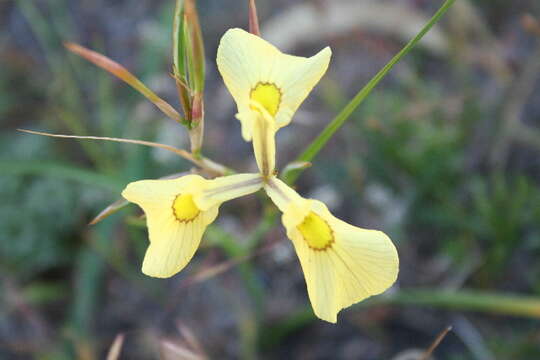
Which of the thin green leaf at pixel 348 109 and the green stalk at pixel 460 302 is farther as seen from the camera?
the green stalk at pixel 460 302

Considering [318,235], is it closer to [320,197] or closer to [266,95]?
[266,95]

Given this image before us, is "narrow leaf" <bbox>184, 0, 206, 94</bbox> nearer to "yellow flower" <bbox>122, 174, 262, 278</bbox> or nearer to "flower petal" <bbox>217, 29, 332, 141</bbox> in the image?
"flower petal" <bbox>217, 29, 332, 141</bbox>

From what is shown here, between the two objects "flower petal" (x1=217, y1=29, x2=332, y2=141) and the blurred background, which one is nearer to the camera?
"flower petal" (x1=217, y1=29, x2=332, y2=141)

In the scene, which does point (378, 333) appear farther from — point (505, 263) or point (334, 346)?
point (505, 263)

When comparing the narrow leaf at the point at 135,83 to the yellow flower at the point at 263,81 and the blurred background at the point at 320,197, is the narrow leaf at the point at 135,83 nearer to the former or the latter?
the yellow flower at the point at 263,81

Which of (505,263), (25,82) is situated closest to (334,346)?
(505,263)

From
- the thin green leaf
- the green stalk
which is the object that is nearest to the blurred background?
the green stalk

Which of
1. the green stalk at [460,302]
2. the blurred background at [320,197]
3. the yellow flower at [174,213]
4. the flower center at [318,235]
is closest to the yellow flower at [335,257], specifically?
the flower center at [318,235]

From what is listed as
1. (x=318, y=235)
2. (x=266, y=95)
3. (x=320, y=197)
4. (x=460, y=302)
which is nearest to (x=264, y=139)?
(x=266, y=95)
